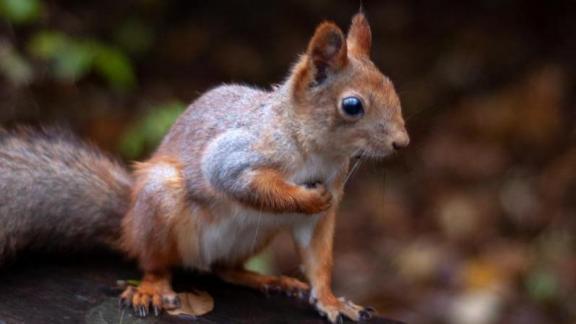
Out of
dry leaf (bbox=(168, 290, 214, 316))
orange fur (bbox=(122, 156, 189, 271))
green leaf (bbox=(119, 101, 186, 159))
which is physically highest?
green leaf (bbox=(119, 101, 186, 159))

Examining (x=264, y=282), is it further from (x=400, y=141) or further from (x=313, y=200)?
(x=400, y=141)

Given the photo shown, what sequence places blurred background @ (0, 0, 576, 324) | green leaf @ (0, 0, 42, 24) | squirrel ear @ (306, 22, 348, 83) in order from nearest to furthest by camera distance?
squirrel ear @ (306, 22, 348, 83)
green leaf @ (0, 0, 42, 24)
blurred background @ (0, 0, 576, 324)

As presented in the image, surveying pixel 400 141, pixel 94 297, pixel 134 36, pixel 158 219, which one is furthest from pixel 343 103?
pixel 134 36

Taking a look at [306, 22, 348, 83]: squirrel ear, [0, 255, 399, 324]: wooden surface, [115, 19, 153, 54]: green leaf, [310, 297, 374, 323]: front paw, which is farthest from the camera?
[115, 19, 153, 54]: green leaf

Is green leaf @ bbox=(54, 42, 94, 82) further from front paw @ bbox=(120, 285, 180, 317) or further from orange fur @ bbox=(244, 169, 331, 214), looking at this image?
orange fur @ bbox=(244, 169, 331, 214)

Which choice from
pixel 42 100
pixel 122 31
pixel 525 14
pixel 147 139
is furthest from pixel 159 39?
pixel 525 14

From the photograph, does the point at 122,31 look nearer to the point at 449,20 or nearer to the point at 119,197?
the point at 449,20

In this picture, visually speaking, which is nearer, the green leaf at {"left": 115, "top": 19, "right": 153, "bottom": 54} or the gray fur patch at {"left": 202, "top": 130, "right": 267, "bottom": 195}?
the gray fur patch at {"left": 202, "top": 130, "right": 267, "bottom": 195}

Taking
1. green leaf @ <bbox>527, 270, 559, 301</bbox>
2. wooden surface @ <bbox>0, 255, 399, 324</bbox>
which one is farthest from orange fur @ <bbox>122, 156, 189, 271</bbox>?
green leaf @ <bbox>527, 270, 559, 301</bbox>

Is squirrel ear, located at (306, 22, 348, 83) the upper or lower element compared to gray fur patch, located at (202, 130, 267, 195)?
upper
